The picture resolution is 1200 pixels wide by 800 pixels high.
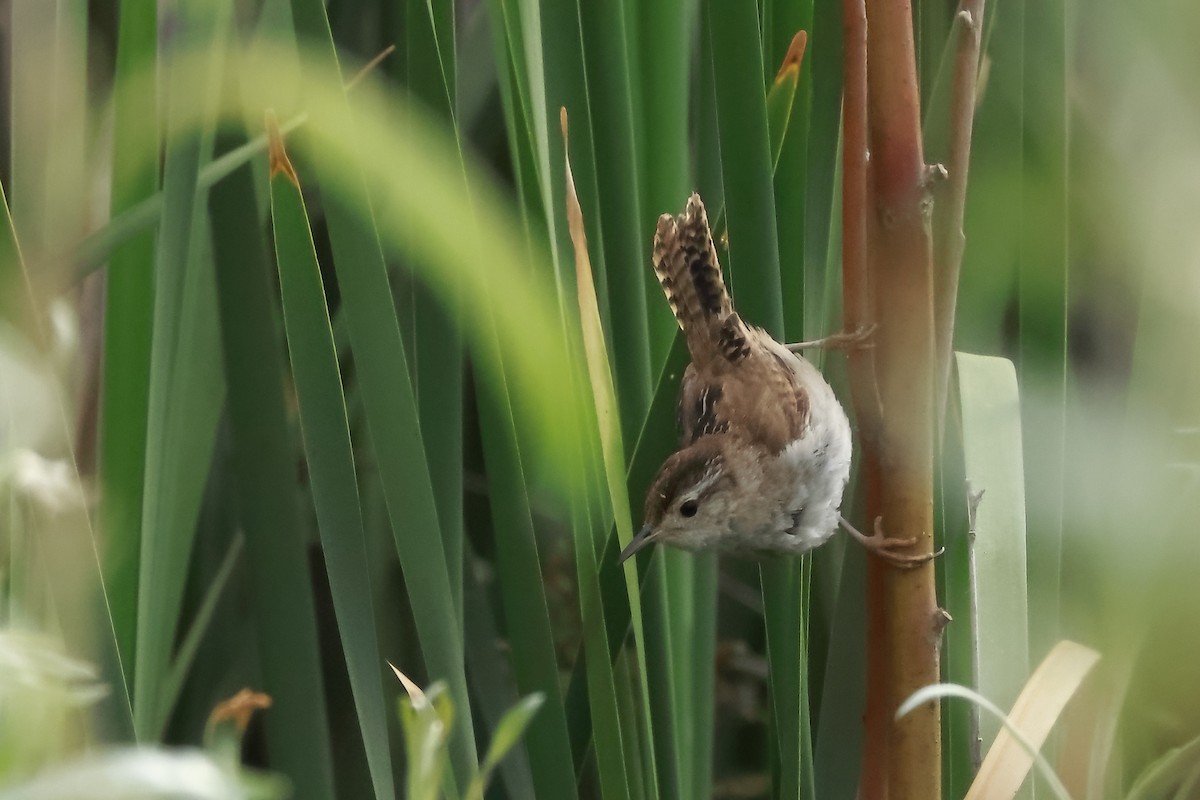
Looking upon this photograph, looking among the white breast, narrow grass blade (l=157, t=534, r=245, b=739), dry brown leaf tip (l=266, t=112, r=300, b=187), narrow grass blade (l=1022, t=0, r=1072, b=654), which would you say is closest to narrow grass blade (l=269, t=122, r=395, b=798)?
dry brown leaf tip (l=266, t=112, r=300, b=187)

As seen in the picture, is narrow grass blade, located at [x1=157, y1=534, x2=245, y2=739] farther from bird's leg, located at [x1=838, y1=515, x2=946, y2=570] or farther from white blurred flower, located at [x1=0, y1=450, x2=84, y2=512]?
bird's leg, located at [x1=838, y1=515, x2=946, y2=570]

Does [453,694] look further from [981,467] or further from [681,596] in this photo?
[981,467]

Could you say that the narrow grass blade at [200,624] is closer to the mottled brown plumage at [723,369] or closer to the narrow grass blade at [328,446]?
the narrow grass blade at [328,446]

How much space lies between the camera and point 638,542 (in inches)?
39.3

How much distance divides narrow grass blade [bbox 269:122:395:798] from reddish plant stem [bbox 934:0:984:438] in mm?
467

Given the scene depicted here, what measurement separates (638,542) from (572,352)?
0.59ft

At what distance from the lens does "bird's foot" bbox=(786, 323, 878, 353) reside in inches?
35.1

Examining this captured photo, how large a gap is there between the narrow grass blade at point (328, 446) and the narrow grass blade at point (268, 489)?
11 centimetres

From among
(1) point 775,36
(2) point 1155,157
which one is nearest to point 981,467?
(2) point 1155,157

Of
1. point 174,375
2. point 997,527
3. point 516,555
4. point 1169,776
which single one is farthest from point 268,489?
point 1169,776

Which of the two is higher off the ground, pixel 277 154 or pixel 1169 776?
pixel 277 154

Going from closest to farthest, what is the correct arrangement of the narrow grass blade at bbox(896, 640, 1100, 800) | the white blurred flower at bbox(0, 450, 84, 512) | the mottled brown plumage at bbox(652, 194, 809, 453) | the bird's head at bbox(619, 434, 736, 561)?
the white blurred flower at bbox(0, 450, 84, 512)
the narrow grass blade at bbox(896, 640, 1100, 800)
the bird's head at bbox(619, 434, 736, 561)
the mottled brown plumage at bbox(652, 194, 809, 453)

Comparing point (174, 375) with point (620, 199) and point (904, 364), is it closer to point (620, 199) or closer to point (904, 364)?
point (620, 199)

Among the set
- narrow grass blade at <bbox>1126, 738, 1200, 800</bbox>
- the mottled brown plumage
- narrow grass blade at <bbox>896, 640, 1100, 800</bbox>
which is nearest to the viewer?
narrow grass blade at <bbox>896, 640, 1100, 800</bbox>
